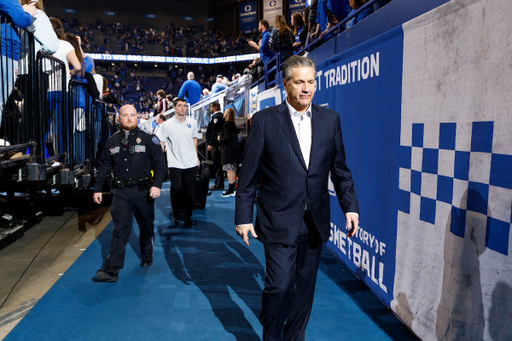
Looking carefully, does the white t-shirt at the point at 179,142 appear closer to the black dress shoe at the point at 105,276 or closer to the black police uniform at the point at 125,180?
the black police uniform at the point at 125,180

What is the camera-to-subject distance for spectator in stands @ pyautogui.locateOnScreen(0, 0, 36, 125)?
343 cm

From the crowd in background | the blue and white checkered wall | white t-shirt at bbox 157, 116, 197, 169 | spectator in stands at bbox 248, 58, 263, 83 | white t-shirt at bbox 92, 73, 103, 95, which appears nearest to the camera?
the blue and white checkered wall

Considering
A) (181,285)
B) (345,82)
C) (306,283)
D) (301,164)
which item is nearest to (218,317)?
(181,285)

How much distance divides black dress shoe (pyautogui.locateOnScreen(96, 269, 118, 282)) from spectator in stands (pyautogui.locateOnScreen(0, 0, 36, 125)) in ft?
6.36

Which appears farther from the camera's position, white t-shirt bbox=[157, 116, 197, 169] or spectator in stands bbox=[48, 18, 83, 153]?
white t-shirt bbox=[157, 116, 197, 169]

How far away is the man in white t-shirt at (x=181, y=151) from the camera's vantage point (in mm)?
5443

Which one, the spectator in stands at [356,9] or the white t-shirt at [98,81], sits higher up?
the spectator in stands at [356,9]

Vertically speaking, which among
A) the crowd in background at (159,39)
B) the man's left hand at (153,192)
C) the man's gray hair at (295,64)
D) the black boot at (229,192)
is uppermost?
the crowd in background at (159,39)

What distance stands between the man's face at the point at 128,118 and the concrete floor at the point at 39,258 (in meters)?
1.75

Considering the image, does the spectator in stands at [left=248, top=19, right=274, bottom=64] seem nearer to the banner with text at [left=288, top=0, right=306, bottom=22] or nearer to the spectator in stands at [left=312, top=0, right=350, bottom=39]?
the spectator in stands at [left=312, top=0, right=350, bottom=39]

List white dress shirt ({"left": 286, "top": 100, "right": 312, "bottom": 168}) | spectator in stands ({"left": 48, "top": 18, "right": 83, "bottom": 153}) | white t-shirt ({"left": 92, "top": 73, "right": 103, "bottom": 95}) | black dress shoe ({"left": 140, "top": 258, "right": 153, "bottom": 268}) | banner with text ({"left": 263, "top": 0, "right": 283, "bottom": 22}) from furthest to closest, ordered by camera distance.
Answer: banner with text ({"left": 263, "top": 0, "right": 283, "bottom": 22}) < white t-shirt ({"left": 92, "top": 73, "right": 103, "bottom": 95}) < spectator in stands ({"left": 48, "top": 18, "right": 83, "bottom": 153}) < black dress shoe ({"left": 140, "top": 258, "right": 153, "bottom": 268}) < white dress shirt ({"left": 286, "top": 100, "right": 312, "bottom": 168})

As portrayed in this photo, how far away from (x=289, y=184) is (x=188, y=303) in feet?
5.81

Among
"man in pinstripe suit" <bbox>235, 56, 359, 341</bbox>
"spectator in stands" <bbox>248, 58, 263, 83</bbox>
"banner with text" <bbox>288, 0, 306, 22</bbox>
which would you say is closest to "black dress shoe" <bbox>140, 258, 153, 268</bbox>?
Result: "man in pinstripe suit" <bbox>235, 56, 359, 341</bbox>

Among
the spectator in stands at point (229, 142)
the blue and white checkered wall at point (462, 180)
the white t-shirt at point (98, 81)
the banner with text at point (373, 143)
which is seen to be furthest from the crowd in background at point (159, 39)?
the blue and white checkered wall at point (462, 180)
